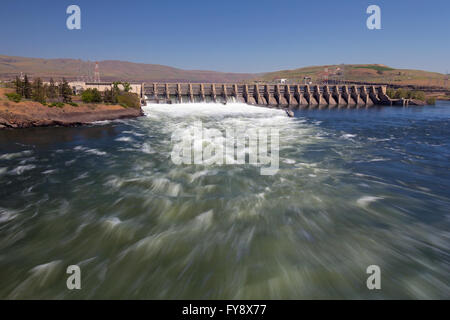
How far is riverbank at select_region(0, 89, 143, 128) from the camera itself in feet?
89.7

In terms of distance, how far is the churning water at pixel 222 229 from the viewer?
621cm

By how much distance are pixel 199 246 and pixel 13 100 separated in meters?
34.4

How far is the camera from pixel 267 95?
80.1 m

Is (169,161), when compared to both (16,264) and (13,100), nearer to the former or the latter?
(16,264)

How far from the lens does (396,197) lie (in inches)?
435

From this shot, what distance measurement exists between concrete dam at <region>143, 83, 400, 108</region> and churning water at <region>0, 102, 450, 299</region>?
195 feet

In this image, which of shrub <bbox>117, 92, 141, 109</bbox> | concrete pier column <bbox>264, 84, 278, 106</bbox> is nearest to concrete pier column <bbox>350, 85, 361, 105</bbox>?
concrete pier column <bbox>264, 84, 278, 106</bbox>

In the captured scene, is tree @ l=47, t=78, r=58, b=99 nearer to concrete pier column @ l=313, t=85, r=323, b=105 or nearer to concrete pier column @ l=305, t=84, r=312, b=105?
concrete pier column @ l=305, t=84, r=312, b=105

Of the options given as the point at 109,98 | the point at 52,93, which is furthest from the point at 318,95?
the point at 52,93

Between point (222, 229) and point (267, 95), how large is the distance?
76.9 metres
